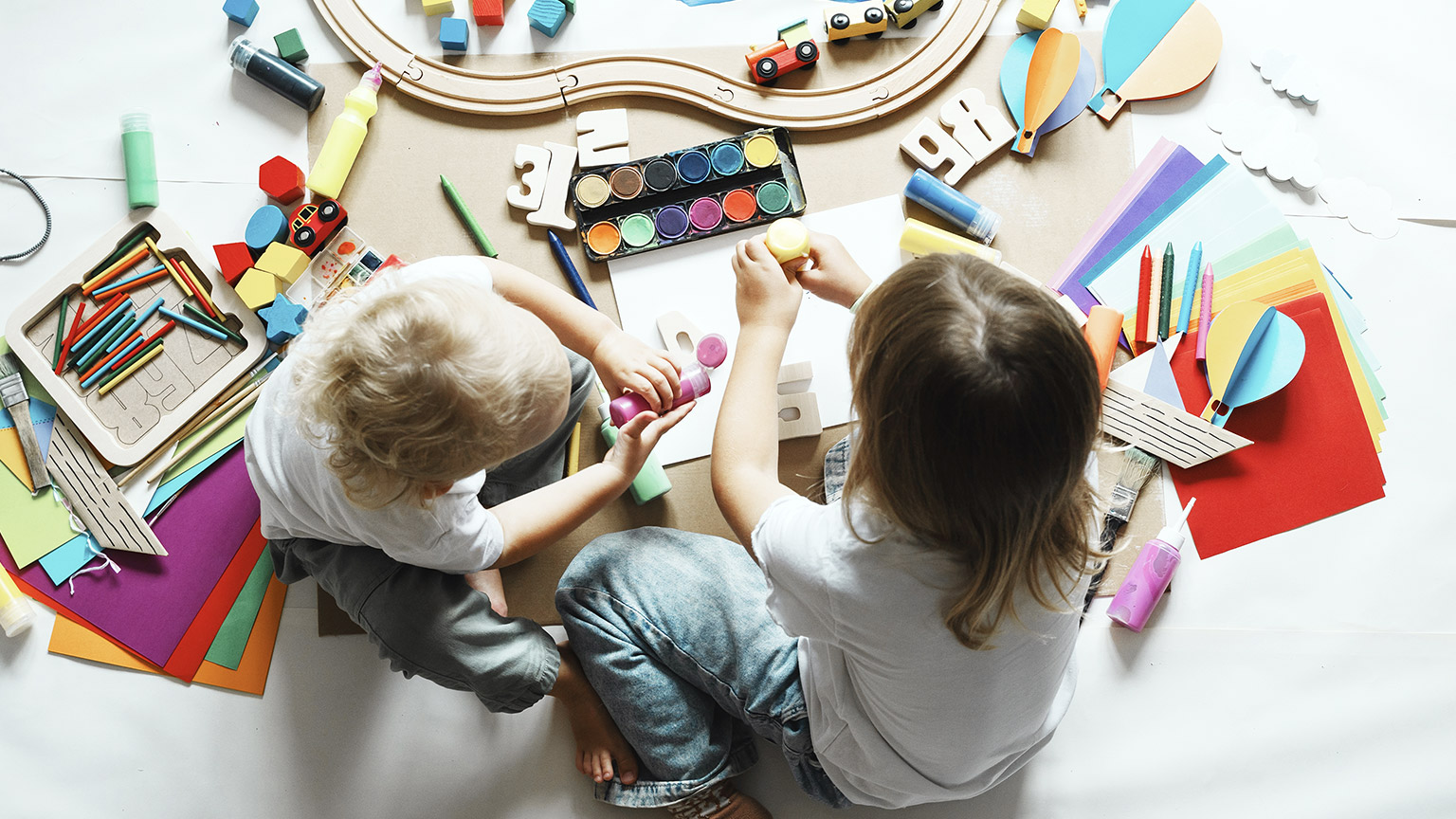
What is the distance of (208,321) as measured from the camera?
105 centimetres

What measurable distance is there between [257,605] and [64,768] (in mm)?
288

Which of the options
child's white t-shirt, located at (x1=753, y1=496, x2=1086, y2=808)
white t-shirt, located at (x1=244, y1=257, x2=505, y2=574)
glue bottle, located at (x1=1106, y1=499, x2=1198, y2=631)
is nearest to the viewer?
child's white t-shirt, located at (x1=753, y1=496, x2=1086, y2=808)

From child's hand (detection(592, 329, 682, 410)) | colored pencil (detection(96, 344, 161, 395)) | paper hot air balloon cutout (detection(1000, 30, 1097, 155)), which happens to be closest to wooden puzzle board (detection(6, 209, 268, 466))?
colored pencil (detection(96, 344, 161, 395))

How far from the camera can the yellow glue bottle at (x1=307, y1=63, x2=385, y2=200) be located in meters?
1.06

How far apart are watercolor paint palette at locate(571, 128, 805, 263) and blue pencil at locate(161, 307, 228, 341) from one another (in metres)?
0.45

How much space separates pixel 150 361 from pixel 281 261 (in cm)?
20

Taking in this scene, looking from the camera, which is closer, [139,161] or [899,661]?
[899,661]

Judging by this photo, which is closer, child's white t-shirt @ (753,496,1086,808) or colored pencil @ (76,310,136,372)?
child's white t-shirt @ (753,496,1086,808)

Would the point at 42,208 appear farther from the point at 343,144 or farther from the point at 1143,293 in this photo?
the point at 1143,293

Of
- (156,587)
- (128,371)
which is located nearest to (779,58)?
(128,371)

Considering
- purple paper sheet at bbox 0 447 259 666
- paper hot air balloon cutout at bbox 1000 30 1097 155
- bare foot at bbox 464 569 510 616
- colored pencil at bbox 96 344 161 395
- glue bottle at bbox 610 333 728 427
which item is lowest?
bare foot at bbox 464 569 510 616

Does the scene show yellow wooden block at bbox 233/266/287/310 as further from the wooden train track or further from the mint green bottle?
the wooden train track

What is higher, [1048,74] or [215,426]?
[1048,74]

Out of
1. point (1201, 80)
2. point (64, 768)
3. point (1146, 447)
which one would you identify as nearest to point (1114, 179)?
point (1201, 80)
